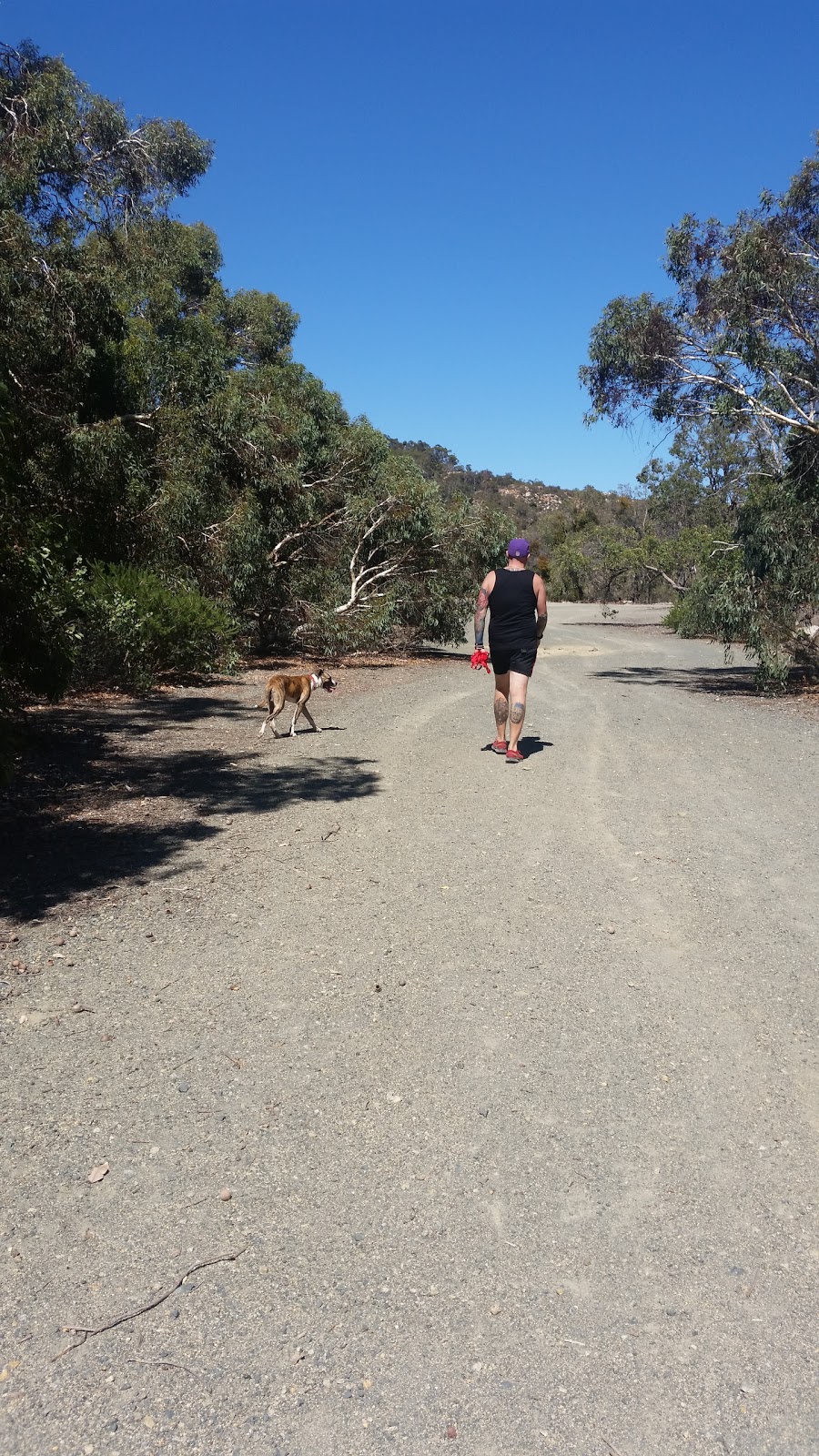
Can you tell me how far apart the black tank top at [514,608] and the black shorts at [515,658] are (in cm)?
4

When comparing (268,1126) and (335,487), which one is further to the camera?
(335,487)

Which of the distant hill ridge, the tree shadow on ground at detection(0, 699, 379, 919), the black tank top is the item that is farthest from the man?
the distant hill ridge

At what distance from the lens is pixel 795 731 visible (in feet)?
42.3

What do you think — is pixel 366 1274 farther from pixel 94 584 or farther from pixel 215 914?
pixel 94 584

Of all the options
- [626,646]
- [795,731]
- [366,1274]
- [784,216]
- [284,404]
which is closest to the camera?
[366,1274]

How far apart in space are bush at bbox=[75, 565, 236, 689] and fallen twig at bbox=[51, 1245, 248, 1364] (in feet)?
37.6

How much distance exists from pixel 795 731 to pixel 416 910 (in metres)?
8.76

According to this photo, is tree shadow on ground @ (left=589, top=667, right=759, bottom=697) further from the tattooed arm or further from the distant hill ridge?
the distant hill ridge

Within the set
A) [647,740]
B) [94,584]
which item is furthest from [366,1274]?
[94,584]

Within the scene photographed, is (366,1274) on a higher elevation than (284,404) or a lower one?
lower

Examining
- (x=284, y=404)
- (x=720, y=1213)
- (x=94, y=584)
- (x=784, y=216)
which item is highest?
(x=784, y=216)

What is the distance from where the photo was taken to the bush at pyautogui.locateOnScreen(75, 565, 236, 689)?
1445 centimetres

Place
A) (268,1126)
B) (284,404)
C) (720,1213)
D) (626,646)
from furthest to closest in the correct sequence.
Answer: (626,646) → (284,404) → (268,1126) → (720,1213)

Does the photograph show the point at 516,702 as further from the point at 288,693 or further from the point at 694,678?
the point at 694,678
